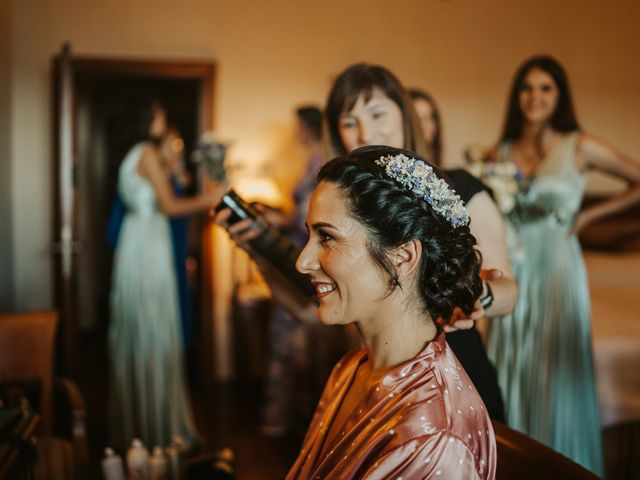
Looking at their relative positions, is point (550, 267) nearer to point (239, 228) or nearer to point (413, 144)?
point (413, 144)

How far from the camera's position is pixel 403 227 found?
123 cm

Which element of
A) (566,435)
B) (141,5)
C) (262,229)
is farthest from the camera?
(141,5)

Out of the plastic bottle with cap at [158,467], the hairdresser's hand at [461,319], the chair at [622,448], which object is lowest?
the chair at [622,448]

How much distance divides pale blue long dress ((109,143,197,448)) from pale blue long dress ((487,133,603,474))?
180 centimetres

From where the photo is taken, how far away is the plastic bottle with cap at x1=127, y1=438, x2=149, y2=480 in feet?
6.64

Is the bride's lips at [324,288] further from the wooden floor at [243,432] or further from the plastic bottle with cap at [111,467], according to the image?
the wooden floor at [243,432]

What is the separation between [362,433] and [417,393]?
0.12m

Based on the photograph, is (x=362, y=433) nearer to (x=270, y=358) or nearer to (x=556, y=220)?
(x=556, y=220)

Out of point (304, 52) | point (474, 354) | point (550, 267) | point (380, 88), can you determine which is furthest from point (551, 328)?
point (304, 52)

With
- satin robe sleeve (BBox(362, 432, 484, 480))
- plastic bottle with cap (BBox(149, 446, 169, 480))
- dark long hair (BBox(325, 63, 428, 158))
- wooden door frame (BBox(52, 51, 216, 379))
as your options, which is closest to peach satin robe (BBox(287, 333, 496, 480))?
satin robe sleeve (BBox(362, 432, 484, 480))

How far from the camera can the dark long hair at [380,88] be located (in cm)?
180

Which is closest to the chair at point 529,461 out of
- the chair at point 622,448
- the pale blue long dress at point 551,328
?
the pale blue long dress at point 551,328

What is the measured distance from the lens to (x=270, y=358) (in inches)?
164

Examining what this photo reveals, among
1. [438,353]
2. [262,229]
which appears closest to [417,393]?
[438,353]
